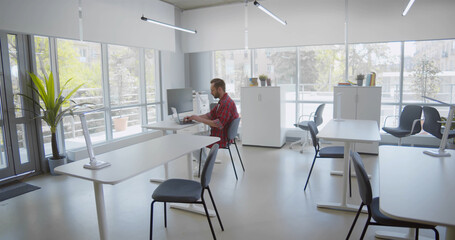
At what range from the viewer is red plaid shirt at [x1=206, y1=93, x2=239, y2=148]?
4094mm

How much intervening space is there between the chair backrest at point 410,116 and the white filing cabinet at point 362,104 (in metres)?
0.41

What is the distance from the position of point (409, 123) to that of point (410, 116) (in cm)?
11

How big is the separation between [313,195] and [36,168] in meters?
3.85

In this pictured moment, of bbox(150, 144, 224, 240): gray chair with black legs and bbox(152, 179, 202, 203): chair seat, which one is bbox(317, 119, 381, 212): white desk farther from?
bbox(152, 179, 202, 203): chair seat

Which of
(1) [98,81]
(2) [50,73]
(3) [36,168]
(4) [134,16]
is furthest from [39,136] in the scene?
(4) [134,16]

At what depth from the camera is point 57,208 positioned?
134 inches

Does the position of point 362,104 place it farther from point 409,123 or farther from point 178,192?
point 178,192

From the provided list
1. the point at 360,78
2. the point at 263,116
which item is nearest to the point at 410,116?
the point at 360,78

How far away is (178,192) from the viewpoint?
254 centimetres

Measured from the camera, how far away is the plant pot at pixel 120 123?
6.02 meters

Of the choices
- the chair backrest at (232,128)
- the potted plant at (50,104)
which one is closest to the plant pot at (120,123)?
the potted plant at (50,104)

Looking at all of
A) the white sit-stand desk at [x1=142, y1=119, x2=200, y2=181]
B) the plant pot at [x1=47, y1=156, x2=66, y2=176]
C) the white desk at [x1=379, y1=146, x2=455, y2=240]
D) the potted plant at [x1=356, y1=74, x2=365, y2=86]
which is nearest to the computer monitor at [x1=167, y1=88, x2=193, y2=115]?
the white sit-stand desk at [x1=142, y1=119, x2=200, y2=181]

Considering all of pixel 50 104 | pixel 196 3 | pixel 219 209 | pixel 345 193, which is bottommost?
pixel 219 209

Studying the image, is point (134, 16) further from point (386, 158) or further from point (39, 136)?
point (386, 158)
